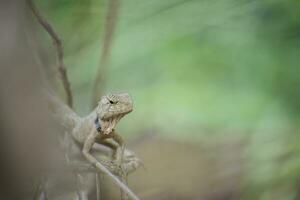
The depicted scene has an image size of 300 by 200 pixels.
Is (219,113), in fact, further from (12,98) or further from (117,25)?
(12,98)

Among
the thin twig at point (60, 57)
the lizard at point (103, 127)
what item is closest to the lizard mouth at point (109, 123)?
the lizard at point (103, 127)

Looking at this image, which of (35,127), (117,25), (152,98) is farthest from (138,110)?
(35,127)

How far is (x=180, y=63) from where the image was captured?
84cm

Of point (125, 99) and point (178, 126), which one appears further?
point (178, 126)

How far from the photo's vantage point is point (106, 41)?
838 millimetres

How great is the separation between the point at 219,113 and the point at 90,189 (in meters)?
0.25

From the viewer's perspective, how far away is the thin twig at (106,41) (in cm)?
83

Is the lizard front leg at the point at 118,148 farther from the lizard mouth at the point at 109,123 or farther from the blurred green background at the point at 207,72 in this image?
the blurred green background at the point at 207,72

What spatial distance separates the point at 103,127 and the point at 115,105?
39mm

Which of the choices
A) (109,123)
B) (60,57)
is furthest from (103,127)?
(60,57)

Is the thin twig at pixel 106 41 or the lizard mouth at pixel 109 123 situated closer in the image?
the lizard mouth at pixel 109 123

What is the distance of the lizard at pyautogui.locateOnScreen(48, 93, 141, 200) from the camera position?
65cm

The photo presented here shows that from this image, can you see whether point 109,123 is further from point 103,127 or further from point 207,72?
point 207,72

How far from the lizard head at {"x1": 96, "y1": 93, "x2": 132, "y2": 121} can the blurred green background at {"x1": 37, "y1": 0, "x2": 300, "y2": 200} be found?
17cm
